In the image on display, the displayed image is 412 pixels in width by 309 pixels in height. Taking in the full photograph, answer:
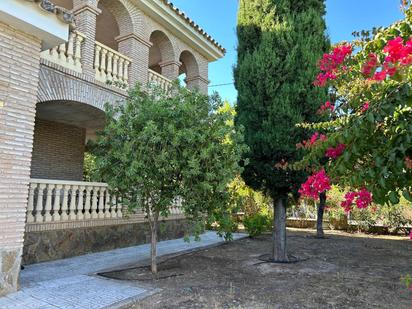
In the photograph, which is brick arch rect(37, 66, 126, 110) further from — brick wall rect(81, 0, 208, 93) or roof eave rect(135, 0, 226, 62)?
roof eave rect(135, 0, 226, 62)

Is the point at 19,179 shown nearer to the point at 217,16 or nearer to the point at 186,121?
the point at 186,121

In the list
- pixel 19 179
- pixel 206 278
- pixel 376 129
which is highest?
pixel 376 129

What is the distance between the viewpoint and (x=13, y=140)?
499 cm

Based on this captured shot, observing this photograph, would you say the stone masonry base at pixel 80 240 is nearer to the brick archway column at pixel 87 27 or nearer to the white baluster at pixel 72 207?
the white baluster at pixel 72 207

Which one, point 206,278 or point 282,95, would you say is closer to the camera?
point 206,278

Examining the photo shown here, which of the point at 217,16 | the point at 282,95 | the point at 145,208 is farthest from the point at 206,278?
the point at 217,16

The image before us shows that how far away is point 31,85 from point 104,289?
10.9 ft

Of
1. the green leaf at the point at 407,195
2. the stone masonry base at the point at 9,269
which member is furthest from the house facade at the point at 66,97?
the green leaf at the point at 407,195

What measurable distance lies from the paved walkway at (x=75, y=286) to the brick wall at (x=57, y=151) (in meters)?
3.66

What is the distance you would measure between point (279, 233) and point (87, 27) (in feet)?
22.3

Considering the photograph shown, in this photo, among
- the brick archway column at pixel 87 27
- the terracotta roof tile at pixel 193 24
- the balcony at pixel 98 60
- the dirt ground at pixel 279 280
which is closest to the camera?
the dirt ground at pixel 279 280

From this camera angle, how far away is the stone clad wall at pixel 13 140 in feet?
15.9

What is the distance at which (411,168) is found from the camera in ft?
8.67

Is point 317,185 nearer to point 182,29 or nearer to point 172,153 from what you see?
point 172,153
